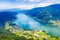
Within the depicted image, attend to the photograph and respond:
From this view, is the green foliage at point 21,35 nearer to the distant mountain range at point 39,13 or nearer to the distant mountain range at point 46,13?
the distant mountain range at point 39,13

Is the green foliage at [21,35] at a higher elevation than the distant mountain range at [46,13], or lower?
lower

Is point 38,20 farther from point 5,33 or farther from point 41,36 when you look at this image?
point 5,33

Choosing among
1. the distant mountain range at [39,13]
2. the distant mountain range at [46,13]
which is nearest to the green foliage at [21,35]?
the distant mountain range at [39,13]

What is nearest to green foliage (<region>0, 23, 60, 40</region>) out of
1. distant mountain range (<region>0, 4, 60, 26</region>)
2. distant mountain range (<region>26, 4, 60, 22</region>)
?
distant mountain range (<region>0, 4, 60, 26</region>)

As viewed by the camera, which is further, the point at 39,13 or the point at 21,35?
the point at 39,13

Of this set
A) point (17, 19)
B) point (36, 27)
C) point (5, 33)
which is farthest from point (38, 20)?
point (5, 33)

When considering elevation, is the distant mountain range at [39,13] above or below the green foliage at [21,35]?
above

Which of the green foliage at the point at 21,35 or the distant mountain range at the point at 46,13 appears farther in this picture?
the distant mountain range at the point at 46,13

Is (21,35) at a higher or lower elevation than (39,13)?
lower

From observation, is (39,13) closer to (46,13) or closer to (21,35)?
(46,13)

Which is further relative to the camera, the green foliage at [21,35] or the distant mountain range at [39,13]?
the distant mountain range at [39,13]

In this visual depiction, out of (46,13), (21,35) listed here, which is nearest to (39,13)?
(46,13)
